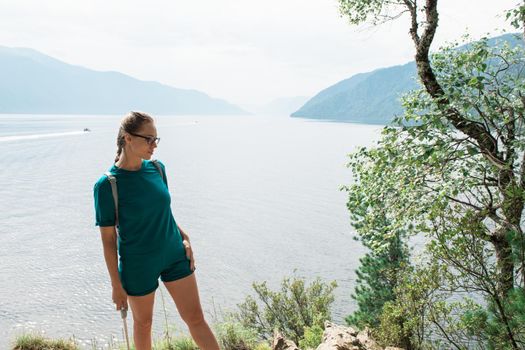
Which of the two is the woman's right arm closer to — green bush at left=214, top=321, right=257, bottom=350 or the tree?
the tree

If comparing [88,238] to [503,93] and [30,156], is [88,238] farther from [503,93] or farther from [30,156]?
[30,156]

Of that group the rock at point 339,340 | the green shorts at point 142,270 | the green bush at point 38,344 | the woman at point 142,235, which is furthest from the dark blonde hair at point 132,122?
the green bush at point 38,344

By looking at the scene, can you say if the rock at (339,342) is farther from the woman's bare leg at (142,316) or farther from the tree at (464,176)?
the woman's bare leg at (142,316)

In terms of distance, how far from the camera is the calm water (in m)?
21.4

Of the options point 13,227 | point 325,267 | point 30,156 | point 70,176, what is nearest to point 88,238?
point 13,227

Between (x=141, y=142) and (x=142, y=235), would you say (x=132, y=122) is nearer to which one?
(x=141, y=142)

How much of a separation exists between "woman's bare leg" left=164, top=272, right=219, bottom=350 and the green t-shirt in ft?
0.83

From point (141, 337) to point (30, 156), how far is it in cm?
6931

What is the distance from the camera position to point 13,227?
3419cm

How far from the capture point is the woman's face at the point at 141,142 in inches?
99.6

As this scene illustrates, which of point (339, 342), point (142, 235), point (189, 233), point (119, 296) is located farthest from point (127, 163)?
point (189, 233)

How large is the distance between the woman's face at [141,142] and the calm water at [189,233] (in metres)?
3.77

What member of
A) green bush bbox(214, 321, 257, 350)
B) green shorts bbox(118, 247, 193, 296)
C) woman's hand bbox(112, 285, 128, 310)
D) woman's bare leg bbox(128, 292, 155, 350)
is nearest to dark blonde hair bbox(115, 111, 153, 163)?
green shorts bbox(118, 247, 193, 296)

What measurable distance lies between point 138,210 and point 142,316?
73 centimetres
